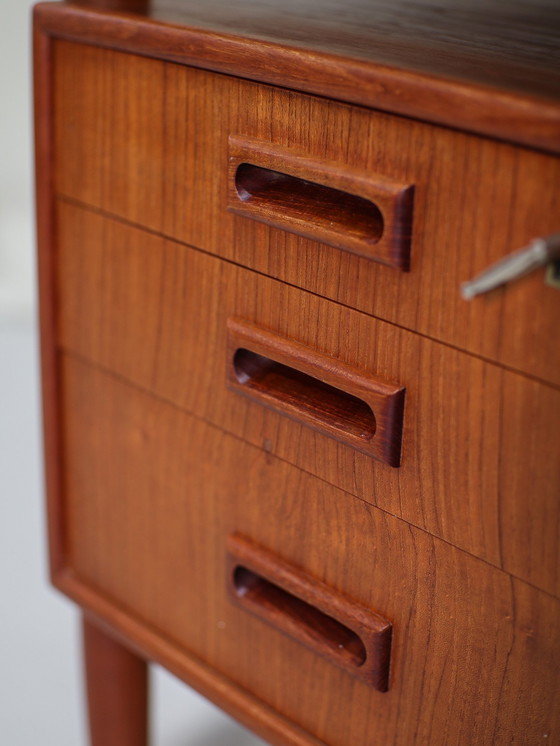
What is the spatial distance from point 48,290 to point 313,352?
247 millimetres

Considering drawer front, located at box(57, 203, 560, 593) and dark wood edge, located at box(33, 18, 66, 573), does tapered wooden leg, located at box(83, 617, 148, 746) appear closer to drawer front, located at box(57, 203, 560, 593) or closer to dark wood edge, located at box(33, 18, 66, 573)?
dark wood edge, located at box(33, 18, 66, 573)

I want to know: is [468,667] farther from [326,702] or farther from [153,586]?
[153,586]

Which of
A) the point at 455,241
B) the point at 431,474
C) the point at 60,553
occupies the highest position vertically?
the point at 455,241

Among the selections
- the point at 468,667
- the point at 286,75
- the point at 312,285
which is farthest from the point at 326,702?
the point at 286,75

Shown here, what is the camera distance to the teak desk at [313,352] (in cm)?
45

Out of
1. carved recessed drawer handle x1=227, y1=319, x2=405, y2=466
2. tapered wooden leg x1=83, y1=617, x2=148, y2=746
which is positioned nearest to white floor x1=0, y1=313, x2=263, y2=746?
tapered wooden leg x1=83, y1=617, x2=148, y2=746

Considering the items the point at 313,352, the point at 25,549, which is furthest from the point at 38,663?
the point at 313,352

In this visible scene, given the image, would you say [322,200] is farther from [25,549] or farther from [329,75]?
[25,549]

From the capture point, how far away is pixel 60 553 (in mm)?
772

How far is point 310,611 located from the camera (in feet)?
2.00

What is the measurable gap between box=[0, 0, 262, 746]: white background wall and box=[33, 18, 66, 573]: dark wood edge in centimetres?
29

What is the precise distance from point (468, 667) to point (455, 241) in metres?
0.22

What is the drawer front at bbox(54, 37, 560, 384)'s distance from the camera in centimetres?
43

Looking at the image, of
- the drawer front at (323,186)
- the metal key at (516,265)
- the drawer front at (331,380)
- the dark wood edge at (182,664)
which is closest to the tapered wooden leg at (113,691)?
the dark wood edge at (182,664)
